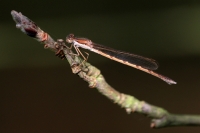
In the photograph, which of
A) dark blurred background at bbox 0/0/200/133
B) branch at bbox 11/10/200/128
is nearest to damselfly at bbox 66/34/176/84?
branch at bbox 11/10/200/128

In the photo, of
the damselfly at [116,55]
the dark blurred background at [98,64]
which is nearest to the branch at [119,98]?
the damselfly at [116,55]

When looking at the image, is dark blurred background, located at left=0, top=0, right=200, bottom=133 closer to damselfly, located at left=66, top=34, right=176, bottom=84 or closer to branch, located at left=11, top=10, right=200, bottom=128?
damselfly, located at left=66, top=34, right=176, bottom=84

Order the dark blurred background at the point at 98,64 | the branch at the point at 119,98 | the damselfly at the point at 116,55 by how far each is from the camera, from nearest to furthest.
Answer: the branch at the point at 119,98, the damselfly at the point at 116,55, the dark blurred background at the point at 98,64

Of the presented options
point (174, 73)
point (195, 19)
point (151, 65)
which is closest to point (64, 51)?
point (151, 65)

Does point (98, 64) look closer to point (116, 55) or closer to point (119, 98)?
point (116, 55)

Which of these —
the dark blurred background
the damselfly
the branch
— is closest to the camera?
the branch

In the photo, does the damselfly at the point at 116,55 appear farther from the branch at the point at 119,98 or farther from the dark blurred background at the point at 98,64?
the dark blurred background at the point at 98,64

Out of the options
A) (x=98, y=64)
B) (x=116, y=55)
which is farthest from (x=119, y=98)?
(x=98, y=64)

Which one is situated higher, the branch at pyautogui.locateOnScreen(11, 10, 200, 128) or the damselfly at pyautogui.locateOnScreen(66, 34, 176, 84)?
the damselfly at pyautogui.locateOnScreen(66, 34, 176, 84)
